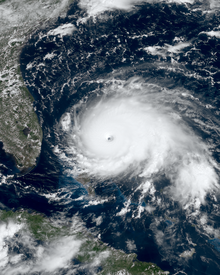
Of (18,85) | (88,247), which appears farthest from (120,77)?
(88,247)

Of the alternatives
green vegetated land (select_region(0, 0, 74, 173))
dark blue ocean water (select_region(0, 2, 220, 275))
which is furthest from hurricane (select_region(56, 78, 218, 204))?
green vegetated land (select_region(0, 0, 74, 173))

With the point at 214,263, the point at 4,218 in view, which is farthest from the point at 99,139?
the point at 214,263

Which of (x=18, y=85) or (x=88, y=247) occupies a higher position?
(x=18, y=85)

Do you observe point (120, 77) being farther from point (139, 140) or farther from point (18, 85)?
point (18, 85)

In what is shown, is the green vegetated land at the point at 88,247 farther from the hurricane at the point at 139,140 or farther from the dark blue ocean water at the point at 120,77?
the hurricane at the point at 139,140

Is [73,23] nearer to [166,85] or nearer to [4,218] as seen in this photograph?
[166,85]

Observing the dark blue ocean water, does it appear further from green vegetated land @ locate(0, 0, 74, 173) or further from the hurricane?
green vegetated land @ locate(0, 0, 74, 173)
